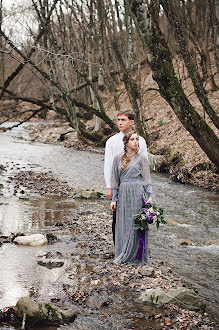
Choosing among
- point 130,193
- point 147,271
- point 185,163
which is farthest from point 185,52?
point 147,271

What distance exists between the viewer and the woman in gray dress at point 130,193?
559 cm

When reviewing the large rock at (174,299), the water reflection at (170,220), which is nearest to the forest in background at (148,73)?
the water reflection at (170,220)

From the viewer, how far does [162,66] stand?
9891 millimetres

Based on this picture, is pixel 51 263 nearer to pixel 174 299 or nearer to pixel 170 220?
pixel 174 299

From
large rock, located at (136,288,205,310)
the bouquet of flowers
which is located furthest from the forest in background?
large rock, located at (136,288,205,310)

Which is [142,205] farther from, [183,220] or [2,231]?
[183,220]

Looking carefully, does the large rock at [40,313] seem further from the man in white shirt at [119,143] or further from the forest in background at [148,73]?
the forest in background at [148,73]

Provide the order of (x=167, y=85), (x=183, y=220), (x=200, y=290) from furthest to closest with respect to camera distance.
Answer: (x=167, y=85)
(x=183, y=220)
(x=200, y=290)

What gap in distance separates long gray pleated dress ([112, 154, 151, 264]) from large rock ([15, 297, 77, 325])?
1.78 meters

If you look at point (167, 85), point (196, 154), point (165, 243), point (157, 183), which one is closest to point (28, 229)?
point (165, 243)

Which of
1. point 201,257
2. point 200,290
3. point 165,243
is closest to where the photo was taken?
point 200,290

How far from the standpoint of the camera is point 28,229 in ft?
25.3

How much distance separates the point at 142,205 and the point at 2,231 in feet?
10.3

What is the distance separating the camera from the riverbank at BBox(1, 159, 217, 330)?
13.8 ft
